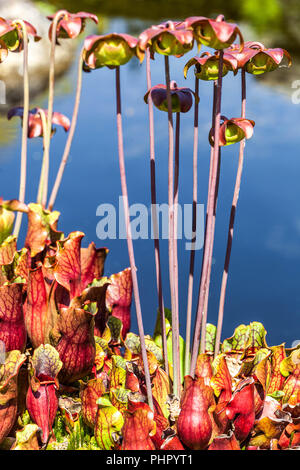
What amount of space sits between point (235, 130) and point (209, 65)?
0.39ft

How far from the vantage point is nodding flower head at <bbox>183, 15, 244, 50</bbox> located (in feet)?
1.94

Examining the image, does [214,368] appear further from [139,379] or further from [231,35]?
[231,35]

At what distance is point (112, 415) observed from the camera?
→ 0.68m

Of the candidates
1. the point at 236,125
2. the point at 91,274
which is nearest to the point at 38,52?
the point at 91,274

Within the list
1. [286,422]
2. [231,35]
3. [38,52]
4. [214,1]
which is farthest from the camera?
[214,1]

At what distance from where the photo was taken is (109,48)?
60cm

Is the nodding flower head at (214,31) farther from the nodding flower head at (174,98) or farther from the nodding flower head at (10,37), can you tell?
the nodding flower head at (10,37)

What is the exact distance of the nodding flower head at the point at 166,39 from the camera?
1.91 feet

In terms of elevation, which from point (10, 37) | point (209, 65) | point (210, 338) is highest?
Result: point (10, 37)

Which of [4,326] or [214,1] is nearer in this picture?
[4,326]

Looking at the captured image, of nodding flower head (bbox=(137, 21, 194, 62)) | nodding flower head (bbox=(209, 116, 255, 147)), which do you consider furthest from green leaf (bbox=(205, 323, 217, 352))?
nodding flower head (bbox=(137, 21, 194, 62))

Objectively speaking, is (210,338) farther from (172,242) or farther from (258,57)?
(258,57)
